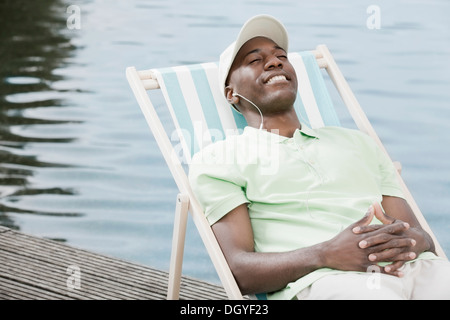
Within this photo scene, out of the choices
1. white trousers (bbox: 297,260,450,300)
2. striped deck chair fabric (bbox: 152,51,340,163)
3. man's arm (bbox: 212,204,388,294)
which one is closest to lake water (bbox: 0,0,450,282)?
striped deck chair fabric (bbox: 152,51,340,163)

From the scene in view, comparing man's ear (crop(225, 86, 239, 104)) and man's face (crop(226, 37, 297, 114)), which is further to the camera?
man's ear (crop(225, 86, 239, 104))

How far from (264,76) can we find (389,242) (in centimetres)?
79

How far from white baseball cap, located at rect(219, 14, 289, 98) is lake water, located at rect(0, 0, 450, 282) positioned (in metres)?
1.14

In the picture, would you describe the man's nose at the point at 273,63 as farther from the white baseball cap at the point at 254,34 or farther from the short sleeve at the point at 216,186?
the short sleeve at the point at 216,186

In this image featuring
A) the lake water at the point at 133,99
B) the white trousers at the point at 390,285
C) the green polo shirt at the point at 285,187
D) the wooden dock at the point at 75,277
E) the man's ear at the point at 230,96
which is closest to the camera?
the white trousers at the point at 390,285

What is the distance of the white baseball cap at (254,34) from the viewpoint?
2572 mm

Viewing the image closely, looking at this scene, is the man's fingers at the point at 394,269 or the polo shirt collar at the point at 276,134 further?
the polo shirt collar at the point at 276,134

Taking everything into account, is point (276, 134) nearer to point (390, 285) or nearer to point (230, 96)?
point (230, 96)

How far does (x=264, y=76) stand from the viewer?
101 inches

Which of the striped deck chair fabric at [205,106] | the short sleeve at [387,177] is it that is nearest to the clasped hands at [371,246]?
the short sleeve at [387,177]

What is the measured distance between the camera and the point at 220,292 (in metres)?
3.13

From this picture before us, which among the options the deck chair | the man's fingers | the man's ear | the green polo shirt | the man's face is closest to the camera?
the man's fingers

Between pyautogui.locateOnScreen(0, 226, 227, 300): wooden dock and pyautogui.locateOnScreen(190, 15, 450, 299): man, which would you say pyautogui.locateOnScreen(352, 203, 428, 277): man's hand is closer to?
pyautogui.locateOnScreen(190, 15, 450, 299): man

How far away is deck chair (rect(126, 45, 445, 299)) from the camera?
239 centimetres
